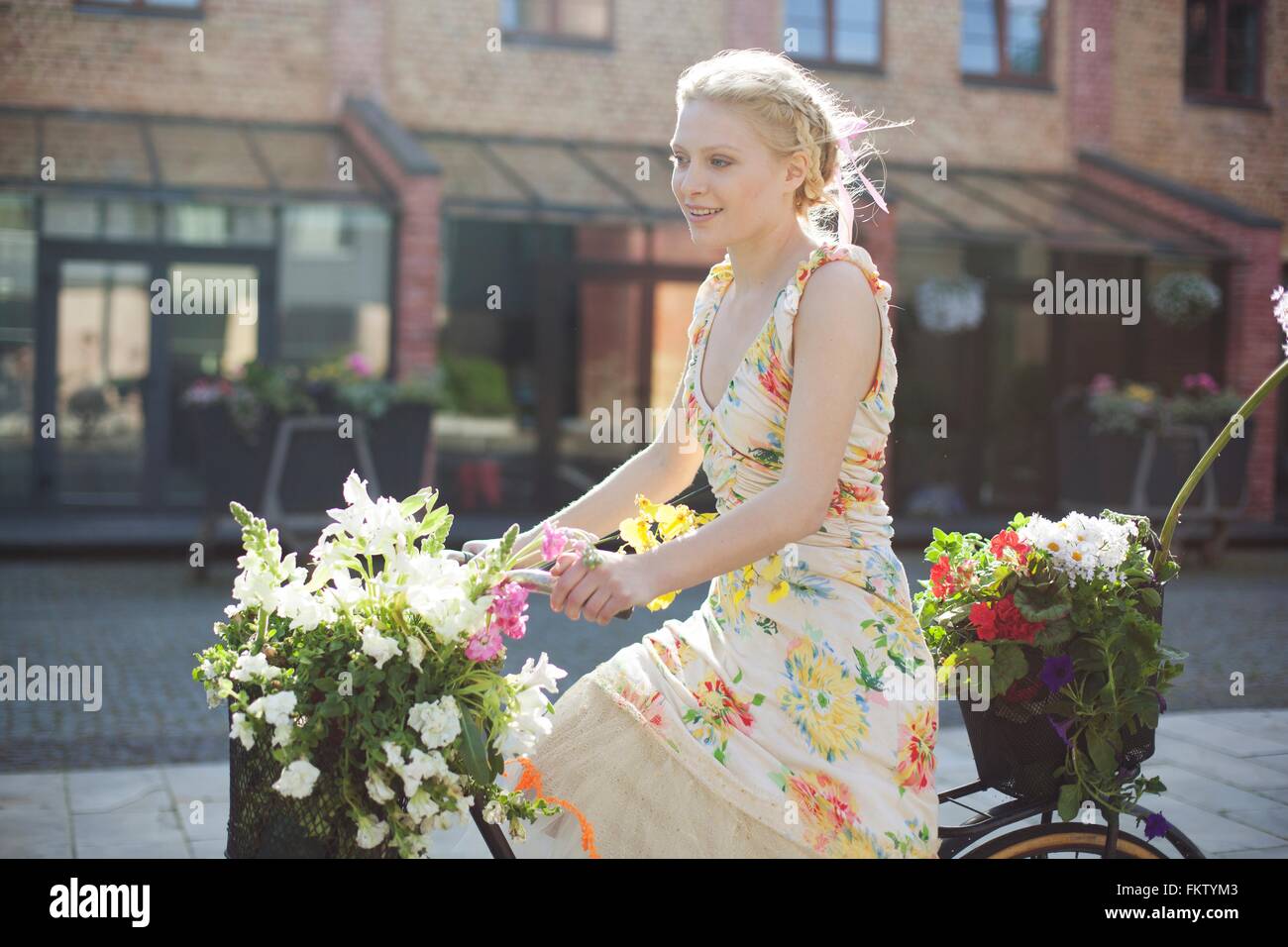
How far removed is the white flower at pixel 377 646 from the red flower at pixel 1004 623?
114cm

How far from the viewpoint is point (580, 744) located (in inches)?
101

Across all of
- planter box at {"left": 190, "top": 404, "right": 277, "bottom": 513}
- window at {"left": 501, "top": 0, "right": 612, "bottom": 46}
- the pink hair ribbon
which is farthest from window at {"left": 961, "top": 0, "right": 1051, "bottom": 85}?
Result: the pink hair ribbon

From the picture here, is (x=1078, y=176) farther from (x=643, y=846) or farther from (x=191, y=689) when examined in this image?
(x=643, y=846)

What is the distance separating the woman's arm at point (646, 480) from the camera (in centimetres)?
288

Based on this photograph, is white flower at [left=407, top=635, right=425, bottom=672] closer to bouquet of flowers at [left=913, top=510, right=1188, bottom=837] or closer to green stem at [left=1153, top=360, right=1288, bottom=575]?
bouquet of flowers at [left=913, top=510, right=1188, bottom=837]

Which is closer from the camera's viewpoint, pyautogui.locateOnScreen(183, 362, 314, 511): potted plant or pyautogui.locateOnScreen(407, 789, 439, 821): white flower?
pyautogui.locateOnScreen(407, 789, 439, 821): white flower

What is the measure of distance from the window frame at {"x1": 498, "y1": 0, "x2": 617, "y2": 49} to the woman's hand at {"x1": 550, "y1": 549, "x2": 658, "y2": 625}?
48.3 ft

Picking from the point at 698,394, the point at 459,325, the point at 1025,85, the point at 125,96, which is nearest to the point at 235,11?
the point at 125,96

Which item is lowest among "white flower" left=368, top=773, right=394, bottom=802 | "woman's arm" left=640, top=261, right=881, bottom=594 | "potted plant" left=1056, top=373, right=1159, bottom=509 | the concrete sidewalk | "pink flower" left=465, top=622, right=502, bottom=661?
the concrete sidewalk

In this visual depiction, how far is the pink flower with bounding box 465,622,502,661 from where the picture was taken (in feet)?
7.36

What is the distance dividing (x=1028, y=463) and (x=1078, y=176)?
364 centimetres

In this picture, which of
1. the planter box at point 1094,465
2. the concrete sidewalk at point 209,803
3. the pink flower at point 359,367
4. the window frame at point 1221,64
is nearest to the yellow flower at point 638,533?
the concrete sidewalk at point 209,803

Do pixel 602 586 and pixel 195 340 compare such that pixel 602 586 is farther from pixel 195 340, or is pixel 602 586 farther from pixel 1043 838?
pixel 195 340

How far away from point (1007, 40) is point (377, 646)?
1732cm
